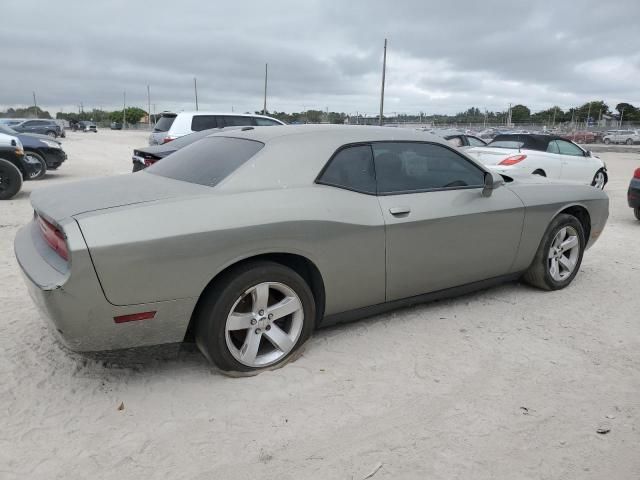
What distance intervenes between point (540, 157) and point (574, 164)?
122cm

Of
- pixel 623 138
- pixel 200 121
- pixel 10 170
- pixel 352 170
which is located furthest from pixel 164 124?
pixel 623 138

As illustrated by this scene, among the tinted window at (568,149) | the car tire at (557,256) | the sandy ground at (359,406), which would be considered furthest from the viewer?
the tinted window at (568,149)

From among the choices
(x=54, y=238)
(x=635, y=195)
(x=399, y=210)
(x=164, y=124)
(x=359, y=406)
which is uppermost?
(x=164, y=124)

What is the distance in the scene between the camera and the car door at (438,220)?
11.6 feet

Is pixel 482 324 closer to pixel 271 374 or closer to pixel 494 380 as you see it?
pixel 494 380

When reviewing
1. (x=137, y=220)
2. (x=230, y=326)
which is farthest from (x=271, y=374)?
(x=137, y=220)

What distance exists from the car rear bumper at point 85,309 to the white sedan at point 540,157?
7867mm

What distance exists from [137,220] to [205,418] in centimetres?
108

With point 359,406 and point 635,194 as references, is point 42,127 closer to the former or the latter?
point 635,194

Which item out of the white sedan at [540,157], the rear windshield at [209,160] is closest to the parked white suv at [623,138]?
the white sedan at [540,157]

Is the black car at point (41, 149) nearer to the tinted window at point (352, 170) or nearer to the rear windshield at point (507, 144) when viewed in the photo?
the rear windshield at point (507, 144)

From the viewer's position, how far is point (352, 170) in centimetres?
347

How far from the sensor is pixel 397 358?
3.32m

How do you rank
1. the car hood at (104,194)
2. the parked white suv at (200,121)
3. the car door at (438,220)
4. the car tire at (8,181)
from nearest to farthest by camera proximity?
the car hood at (104,194), the car door at (438,220), the car tire at (8,181), the parked white suv at (200,121)
